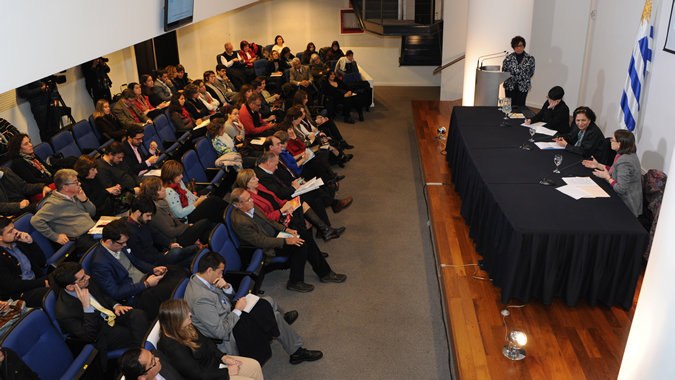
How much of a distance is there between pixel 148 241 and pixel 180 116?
363 cm

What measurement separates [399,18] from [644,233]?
8715 millimetres

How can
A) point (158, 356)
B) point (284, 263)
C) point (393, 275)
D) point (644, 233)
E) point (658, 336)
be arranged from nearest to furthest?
1. point (658, 336)
2. point (158, 356)
3. point (644, 233)
4. point (284, 263)
5. point (393, 275)

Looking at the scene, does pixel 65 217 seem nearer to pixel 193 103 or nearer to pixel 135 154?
pixel 135 154

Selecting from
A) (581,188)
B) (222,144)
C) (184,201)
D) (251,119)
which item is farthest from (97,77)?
(581,188)

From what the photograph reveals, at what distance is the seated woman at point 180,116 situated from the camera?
7324 millimetres

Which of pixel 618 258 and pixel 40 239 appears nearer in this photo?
pixel 618 258

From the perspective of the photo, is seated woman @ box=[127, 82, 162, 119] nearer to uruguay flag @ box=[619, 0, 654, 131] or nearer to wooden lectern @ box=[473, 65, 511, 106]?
wooden lectern @ box=[473, 65, 511, 106]

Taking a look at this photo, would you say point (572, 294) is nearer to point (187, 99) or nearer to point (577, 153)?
point (577, 153)

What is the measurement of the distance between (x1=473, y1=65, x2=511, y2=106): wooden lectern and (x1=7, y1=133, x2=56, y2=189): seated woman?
244 inches

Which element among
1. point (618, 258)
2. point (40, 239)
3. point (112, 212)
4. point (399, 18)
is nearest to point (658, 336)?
point (618, 258)

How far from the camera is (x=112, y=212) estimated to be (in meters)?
5.16

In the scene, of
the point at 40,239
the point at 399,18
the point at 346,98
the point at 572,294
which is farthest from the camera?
the point at 399,18

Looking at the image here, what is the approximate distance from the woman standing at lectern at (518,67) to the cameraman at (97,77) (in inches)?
267

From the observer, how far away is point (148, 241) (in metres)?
4.20
